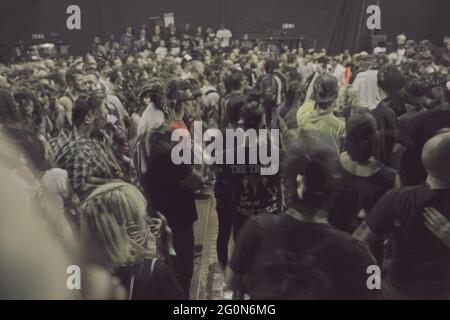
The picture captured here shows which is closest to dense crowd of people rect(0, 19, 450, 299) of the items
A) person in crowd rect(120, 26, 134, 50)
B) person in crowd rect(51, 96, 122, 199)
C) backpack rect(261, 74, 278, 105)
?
person in crowd rect(51, 96, 122, 199)

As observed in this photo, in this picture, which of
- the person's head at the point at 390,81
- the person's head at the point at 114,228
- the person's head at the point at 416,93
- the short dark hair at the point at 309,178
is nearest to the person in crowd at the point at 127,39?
the person's head at the point at 114,228

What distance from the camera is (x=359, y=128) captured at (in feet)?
6.07

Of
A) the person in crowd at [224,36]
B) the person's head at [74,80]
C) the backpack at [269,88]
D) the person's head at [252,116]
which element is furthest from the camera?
the person in crowd at [224,36]

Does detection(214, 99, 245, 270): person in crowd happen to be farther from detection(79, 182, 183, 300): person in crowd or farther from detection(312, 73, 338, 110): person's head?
detection(312, 73, 338, 110): person's head

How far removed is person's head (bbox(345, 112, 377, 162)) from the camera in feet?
5.90

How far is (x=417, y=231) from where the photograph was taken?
5.64 feet

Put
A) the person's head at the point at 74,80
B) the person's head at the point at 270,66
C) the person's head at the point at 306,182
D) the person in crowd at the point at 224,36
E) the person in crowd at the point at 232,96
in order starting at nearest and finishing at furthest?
1. the person's head at the point at 306,182
2. the person in crowd at the point at 232,96
3. the person's head at the point at 74,80
4. the person in crowd at the point at 224,36
5. the person's head at the point at 270,66

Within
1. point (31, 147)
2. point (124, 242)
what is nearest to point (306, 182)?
point (124, 242)

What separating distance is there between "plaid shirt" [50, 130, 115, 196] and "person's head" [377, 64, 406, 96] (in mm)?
1215

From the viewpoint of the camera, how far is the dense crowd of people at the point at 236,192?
5.37ft

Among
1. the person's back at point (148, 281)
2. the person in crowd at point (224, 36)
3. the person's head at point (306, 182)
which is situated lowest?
the person's back at point (148, 281)

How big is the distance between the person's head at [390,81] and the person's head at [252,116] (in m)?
0.62

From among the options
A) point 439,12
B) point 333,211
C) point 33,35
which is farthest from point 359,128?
point 33,35

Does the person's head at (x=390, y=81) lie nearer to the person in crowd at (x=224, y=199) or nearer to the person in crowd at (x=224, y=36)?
the person in crowd at (x=224, y=199)
